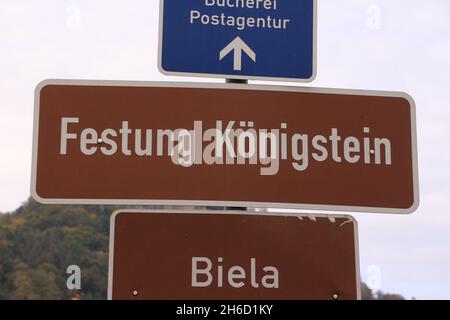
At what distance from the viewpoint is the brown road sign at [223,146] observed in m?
3.27

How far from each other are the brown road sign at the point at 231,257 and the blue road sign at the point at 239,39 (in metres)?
0.67

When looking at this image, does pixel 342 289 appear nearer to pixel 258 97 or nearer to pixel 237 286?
pixel 237 286

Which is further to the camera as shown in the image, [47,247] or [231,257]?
[47,247]

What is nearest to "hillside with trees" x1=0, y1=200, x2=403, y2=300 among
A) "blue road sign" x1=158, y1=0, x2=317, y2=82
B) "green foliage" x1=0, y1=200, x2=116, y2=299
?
"green foliage" x1=0, y1=200, x2=116, y2=299

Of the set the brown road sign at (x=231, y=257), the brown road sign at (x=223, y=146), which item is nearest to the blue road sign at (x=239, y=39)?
the brown road sign at (x=223, y=146)

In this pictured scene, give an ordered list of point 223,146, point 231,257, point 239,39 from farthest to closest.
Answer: point 239,39
point 223,146
point 231,257

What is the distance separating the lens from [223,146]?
3326 millimetres

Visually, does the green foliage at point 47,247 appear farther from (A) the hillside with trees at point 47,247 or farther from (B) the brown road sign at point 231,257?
(B) the brown road sign at point 231,257

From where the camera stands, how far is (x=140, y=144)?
3322 millimetres

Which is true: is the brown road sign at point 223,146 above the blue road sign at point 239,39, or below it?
below

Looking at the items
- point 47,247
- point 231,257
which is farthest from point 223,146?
point 47,247

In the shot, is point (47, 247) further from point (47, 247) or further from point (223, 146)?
point (223, 146)

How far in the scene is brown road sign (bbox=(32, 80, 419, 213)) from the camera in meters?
3.27

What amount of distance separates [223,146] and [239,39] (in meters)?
0.54
